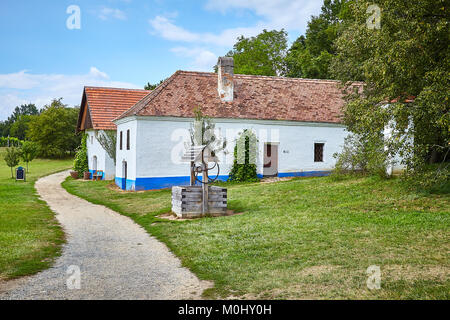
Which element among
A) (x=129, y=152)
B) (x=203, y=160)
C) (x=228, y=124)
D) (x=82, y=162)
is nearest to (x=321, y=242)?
(x=203, y=160)

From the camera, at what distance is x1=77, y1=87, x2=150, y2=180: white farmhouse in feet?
102

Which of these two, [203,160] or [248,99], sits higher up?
[248,99]

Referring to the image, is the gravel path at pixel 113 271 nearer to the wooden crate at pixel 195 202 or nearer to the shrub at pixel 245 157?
the wooden crate at pixel 195 202

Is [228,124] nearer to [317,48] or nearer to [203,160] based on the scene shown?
[203,160]

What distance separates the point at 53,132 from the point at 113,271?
179 ft

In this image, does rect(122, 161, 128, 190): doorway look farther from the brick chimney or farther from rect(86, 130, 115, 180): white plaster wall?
the brick chimney

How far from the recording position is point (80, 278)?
7.31m

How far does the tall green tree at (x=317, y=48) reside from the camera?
3981 cm

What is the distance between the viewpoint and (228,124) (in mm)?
25297

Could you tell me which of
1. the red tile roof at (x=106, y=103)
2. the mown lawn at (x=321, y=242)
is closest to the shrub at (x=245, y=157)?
the mown lawn at (x=321, y=242)

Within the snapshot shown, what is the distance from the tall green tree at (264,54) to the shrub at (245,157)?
2408cm

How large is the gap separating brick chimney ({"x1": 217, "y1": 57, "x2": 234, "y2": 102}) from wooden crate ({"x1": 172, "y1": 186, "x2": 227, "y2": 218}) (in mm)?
13082
